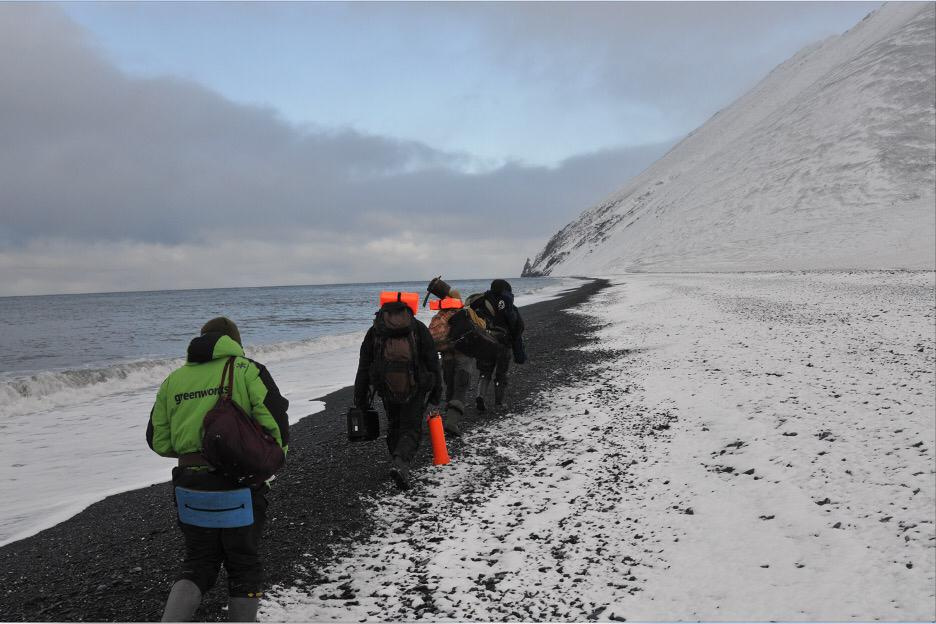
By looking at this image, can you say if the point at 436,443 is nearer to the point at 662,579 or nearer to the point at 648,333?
the point at 662,579

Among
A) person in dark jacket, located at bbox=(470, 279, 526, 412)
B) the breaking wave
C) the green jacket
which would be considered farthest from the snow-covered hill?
the green jacket

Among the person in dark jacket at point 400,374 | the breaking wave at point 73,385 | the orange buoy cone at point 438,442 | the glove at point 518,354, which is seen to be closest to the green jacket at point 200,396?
the person in dark jacket at point 400,374

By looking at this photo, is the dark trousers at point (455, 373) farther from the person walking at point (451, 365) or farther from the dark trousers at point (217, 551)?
the dark trousers at point (217, 551)

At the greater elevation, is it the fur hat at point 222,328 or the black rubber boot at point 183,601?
the fur hat at point 222,328

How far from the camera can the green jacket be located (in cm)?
338

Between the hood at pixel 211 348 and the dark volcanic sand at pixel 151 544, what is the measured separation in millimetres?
2014

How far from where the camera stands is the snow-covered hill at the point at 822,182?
206 feet

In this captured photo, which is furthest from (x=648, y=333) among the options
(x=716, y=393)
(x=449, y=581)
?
(x=449, y=581)

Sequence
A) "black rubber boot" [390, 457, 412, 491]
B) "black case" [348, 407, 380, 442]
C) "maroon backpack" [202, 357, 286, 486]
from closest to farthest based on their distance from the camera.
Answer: "maroon backpack" [202, 357, 286, 486]
"black case" [348, 407, 380, 442]
"black rubber boot" [390, 457, 412, 491]

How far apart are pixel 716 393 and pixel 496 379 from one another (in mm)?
3784

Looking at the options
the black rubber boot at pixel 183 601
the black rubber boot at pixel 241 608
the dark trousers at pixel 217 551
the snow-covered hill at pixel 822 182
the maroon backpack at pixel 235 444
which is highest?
the snow-covered hill at pixel 822 182

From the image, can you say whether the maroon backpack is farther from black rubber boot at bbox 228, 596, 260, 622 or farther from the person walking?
the person walking

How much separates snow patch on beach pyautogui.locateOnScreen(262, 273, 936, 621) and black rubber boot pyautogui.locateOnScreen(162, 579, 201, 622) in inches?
30.9

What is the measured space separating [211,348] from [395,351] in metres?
2.65
